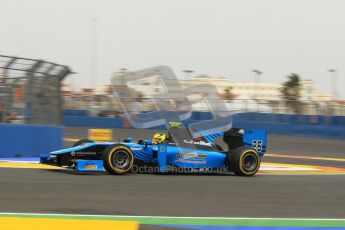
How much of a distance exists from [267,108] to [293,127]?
1.60 metres

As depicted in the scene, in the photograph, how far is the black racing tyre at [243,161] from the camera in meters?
10.5

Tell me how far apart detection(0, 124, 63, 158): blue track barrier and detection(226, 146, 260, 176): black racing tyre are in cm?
448

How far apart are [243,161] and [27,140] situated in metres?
4.98

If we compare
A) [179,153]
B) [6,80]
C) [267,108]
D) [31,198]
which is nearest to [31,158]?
[6,80]

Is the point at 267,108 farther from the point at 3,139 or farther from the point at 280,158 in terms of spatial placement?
the point at 3,139

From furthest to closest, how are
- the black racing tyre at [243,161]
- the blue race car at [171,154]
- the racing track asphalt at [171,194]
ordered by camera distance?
the black racing tyre at [243,161]
the blue race car at [171,154]
the racing track asphalt at [171,194]

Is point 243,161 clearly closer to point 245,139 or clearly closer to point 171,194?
point 245,139

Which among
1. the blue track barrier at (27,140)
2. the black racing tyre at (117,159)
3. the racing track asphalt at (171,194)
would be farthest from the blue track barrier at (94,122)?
the black racing tyre at (117,159)

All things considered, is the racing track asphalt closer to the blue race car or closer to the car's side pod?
the blue race car

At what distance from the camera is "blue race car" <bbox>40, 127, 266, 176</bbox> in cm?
962

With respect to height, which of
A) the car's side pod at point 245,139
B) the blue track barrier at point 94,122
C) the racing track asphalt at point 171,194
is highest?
the car's side pod at point 245,139

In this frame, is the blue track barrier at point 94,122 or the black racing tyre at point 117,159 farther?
the blue track barrier at point 94,122

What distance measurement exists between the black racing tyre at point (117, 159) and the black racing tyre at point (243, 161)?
6.75ft

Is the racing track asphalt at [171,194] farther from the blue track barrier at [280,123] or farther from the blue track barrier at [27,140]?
the blue track barrier at [280,123]
